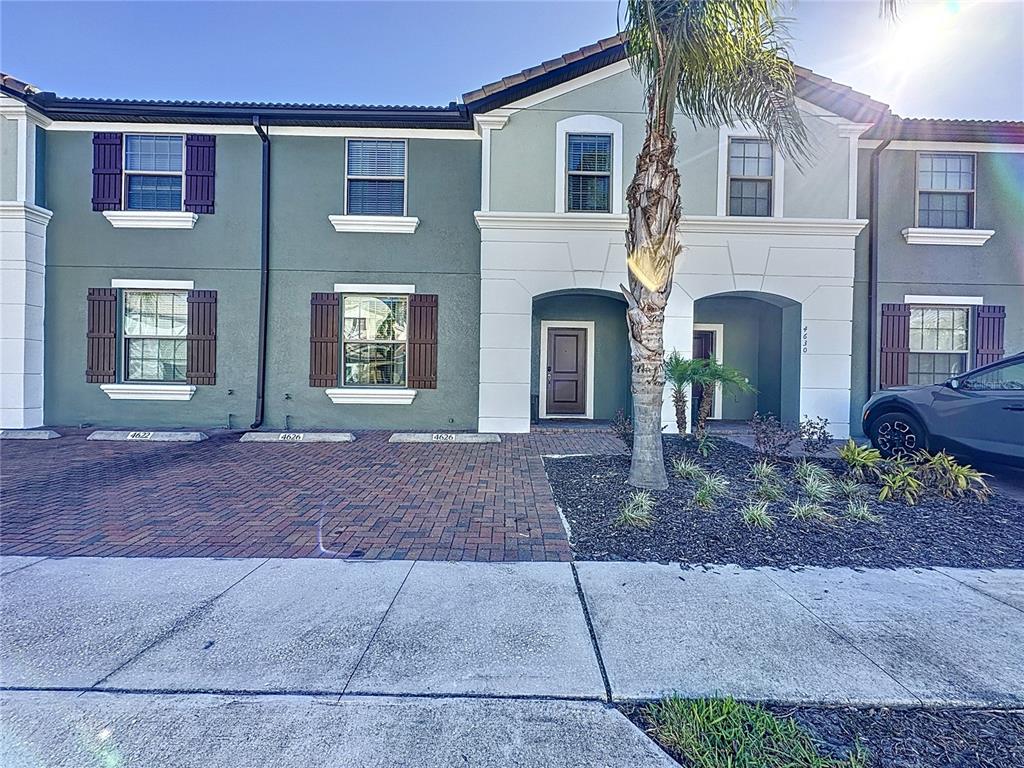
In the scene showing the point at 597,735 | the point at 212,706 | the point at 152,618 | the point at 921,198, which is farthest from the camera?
the point at 921,198

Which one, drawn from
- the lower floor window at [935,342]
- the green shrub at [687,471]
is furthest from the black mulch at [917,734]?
the lower floor window at [935,342]

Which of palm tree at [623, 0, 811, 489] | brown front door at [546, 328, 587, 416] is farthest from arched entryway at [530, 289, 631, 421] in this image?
palm tree at [623, 0, 811, 489]

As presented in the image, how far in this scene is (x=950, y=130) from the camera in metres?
9.68

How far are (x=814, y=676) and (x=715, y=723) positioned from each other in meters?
0.74

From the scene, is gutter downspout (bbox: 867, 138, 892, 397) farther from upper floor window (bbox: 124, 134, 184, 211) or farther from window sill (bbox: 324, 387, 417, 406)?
upper floor window (bbox: 124, 134, 184, 211)

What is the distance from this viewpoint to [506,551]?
412 centimetres

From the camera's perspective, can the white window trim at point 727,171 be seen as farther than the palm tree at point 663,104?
Yes

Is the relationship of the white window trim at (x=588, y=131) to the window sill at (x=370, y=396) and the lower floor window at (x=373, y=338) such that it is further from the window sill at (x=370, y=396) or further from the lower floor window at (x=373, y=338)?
the window sill at (x=370, y=396)

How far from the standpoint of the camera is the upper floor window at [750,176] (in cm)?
956

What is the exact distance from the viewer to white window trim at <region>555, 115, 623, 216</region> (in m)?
9.46

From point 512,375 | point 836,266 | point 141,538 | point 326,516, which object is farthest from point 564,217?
point 141,538

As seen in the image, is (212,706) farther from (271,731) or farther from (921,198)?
(921,198)

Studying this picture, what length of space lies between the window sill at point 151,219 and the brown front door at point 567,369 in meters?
7.87

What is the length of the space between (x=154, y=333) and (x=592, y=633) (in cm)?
1071
